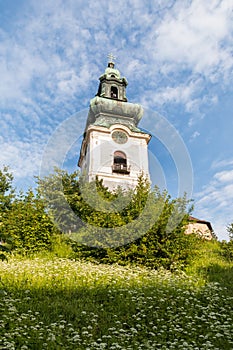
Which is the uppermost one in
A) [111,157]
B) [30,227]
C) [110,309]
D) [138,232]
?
[111,157]

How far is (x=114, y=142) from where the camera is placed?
33.7 metres

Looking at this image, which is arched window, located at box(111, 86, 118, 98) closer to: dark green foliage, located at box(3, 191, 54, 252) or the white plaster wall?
the white plaster wall

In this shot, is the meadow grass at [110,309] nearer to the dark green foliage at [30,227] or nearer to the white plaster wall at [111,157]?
the dark green foliage at [30,227]

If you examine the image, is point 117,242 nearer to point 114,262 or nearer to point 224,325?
point 114,262

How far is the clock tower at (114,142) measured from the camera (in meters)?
31.2

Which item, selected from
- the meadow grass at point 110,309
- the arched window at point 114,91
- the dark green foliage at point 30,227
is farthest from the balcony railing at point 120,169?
the meadow grass at point 110,309

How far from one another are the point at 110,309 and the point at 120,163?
86.5 ft

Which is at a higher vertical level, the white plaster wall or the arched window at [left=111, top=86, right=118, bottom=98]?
the arched window at [left=111, top=86, right=118, bottom=98]

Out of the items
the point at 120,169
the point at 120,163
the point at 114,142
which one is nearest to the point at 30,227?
the point at 120,169

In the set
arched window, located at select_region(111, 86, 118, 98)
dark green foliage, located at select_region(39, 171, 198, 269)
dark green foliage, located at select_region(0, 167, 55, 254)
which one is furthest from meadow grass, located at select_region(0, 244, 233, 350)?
arched window, located at select_region(111, 86, 118, 98)

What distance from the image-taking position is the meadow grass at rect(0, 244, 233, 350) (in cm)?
541

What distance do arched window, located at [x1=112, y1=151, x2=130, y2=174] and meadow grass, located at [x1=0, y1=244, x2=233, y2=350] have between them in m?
20.9

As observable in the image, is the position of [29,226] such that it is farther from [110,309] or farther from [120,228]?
[110,309]

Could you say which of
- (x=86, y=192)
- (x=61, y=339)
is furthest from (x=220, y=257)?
(x=61, y=339)
